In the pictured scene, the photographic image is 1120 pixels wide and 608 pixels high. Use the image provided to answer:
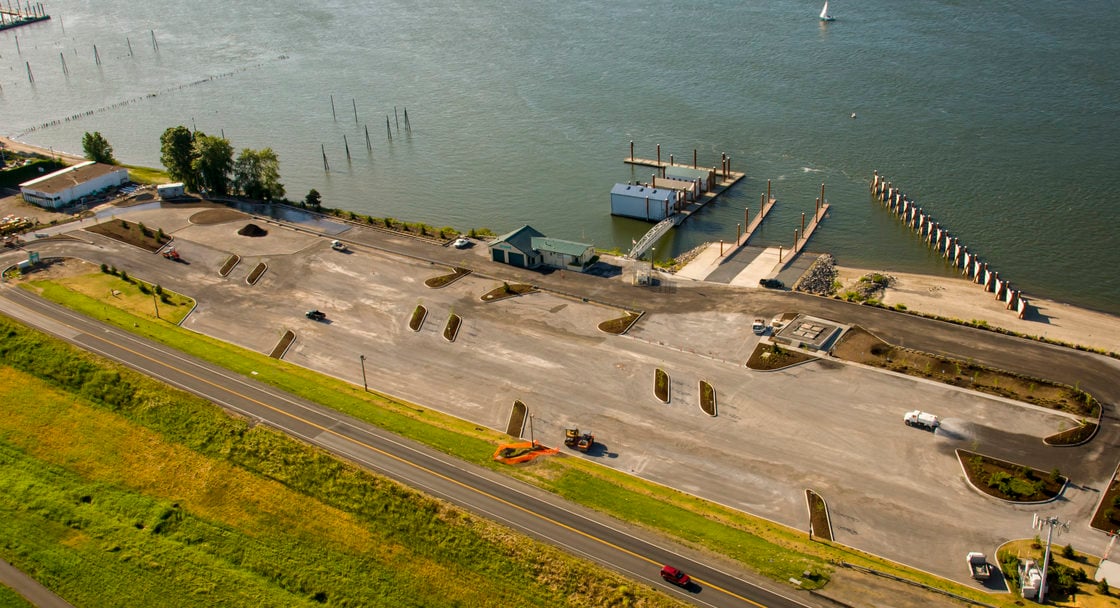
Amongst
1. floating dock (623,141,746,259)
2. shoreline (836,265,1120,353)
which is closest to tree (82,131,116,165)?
floating dock (623,141,746,259)

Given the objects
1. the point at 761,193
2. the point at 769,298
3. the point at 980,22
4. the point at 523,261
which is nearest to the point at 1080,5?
the point at 980,22

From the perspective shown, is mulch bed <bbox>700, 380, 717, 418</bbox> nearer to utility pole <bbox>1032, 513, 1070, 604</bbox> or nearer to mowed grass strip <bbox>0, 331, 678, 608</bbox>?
mowed grass strip <bbox>0, 331, 678, 608</bbox>

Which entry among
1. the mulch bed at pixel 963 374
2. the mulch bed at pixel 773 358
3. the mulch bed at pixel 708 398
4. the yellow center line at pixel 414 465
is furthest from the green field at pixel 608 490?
the mulch bed at pixel 963 374

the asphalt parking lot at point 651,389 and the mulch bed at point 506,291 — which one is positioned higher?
the mulch bed at point 506,291

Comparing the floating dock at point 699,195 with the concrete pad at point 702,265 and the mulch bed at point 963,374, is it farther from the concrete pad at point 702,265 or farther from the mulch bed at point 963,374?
the mulch bed at point 963,374

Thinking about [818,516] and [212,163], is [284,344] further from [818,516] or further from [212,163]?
[818,516]

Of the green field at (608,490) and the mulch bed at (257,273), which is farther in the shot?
the mulch bed at (257,273)
